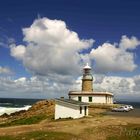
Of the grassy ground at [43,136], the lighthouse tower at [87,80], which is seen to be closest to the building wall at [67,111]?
the grassy ground at [43,136]

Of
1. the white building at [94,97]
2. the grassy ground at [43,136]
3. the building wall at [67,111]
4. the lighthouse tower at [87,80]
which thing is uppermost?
the lighthouse tower at [87,80]

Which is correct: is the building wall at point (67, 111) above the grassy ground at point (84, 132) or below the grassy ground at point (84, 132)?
above

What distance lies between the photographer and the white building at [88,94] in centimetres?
6234

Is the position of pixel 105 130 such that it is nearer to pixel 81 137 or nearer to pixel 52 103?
pixel 81 137

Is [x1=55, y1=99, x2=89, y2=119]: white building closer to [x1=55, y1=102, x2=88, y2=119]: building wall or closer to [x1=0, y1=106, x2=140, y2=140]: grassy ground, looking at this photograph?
[x1=55, y1=102, x2=88, y2=119]: building wall

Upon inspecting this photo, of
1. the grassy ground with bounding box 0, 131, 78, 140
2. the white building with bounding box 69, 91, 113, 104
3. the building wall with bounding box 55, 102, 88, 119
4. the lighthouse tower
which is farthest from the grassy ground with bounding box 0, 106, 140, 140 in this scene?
the lighthouse tower

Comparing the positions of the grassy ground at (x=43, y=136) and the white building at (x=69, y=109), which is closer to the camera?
the grassy ground at (x=43, y=136)

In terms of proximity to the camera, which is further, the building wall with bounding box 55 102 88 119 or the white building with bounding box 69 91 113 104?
the white building with bounding box 69 91 113 104

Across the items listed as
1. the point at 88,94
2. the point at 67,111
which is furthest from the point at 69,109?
the point at 88,94

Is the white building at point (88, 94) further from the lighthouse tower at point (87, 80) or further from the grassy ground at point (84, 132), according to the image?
the grassy ground at point (84, 132)

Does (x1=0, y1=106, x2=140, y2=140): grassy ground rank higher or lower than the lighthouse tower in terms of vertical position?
lower

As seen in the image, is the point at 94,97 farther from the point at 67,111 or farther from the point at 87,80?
the point at 67,111

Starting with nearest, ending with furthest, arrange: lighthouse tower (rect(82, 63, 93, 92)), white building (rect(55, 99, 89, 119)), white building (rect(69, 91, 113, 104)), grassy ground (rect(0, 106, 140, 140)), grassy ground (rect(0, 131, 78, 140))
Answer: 1. grassy ground (rect(0, 131, 78, 140))
2. grassy ground (rect(0, 106, 140, 140))
3. white building (rect(55, 99, 89, 119))
4. white building (rect(69, 91, 113, 104))
5. lighthouse tower (rect(82, 63, 93, 92))

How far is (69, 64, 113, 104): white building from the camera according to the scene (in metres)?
62.3
